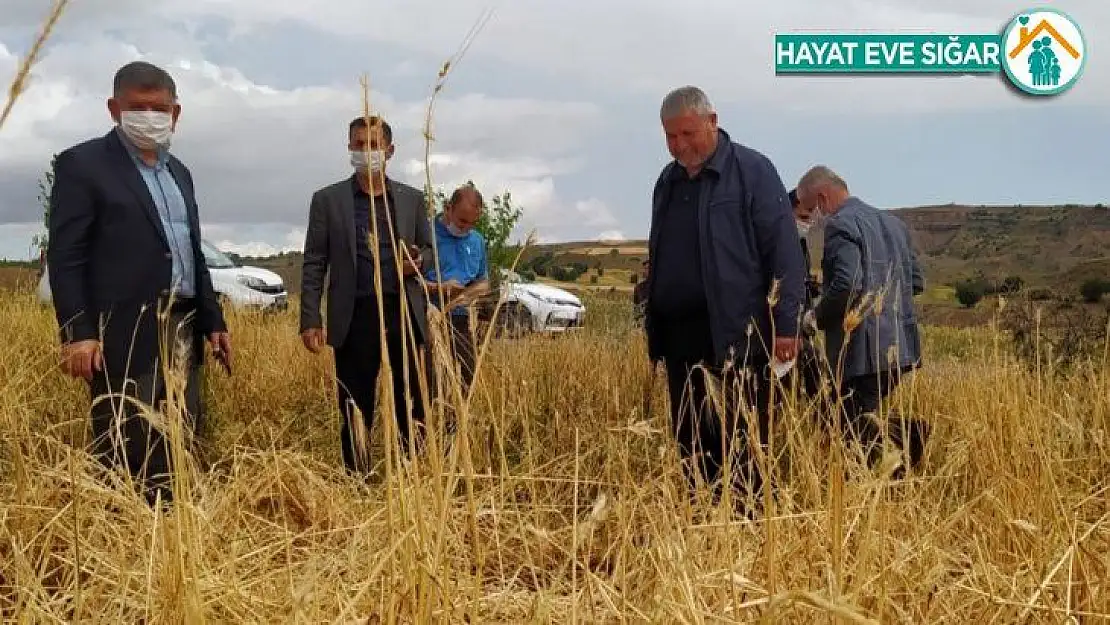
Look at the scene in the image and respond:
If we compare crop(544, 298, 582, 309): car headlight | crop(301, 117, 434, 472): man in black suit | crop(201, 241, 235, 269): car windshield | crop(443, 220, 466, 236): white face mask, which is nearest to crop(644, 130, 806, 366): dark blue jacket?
crop(301, 117, 434, 472): man in black suit

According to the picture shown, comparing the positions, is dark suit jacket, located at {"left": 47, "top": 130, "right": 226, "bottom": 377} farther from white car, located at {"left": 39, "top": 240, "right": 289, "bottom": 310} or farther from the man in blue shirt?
white car, located at {"left": 39, "top": 240, "right": 289, "bottom": 310}

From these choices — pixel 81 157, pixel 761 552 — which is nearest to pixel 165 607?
pixel 761 552

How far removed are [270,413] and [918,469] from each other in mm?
3438

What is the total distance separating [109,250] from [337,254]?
93 cm

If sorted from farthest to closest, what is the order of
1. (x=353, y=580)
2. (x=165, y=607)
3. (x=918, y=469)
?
(x=918, y=469), (x=353, y=580), (x=165, y=607)

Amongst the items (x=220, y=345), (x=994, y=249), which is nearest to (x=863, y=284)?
(x=220, y=345)

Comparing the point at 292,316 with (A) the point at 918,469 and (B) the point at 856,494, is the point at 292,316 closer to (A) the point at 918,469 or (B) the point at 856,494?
(A) the point at 918,469

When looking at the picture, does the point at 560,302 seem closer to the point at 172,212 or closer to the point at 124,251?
the point at 172,212

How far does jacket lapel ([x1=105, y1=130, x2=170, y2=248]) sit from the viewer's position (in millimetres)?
3049

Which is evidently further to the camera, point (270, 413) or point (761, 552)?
point (270, 413)

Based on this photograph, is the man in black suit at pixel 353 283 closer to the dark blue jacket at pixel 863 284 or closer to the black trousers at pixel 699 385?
the black trousers at pixel 699 385

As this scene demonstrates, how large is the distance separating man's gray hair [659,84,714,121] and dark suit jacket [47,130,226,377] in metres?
1.70

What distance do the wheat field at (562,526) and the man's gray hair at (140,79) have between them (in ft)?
3.38

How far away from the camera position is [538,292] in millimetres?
12016
